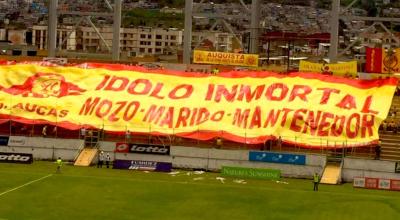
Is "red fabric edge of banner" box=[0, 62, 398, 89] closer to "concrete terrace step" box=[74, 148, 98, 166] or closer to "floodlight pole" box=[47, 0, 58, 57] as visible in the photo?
"concrete terrace step" box=[74, 148, 98, 166]

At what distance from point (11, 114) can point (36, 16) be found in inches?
5016

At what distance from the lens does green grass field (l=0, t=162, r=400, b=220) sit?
37.4 meters

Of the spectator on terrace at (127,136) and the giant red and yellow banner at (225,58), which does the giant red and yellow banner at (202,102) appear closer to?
the spectator on terrace at (127,136)

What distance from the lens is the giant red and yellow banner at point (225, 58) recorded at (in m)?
73.8

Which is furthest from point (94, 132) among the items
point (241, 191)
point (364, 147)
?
point (364, 147)

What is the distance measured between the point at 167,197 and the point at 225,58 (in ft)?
115

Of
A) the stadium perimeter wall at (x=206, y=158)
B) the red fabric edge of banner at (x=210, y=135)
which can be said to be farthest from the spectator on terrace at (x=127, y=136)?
the stadium perimeter wall at (x=206, y=158)

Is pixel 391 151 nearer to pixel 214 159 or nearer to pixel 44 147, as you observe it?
pixel 214 159

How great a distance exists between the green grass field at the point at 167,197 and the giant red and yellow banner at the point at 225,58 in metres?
25.2

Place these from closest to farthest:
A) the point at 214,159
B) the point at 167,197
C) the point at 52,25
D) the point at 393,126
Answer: the point at 167,197
the point at 214,159
the point at 393,126
the point at 52,25

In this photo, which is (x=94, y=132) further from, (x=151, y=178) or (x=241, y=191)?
(x=241, y=191)

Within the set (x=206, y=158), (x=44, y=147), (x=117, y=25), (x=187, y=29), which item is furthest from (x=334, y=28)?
(x=44, y=147)

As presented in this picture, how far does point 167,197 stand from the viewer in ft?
137

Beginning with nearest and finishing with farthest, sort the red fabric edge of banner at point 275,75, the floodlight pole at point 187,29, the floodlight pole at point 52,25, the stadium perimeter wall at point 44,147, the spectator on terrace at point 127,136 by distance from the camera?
the stadium perimeter wall at point 44,147 → the spectator on terrace at point 127,136 → the red fabric edge of banner at point 275,75 → the floodlight pole at point 187,29 → the floodlight pole at point 52,25
